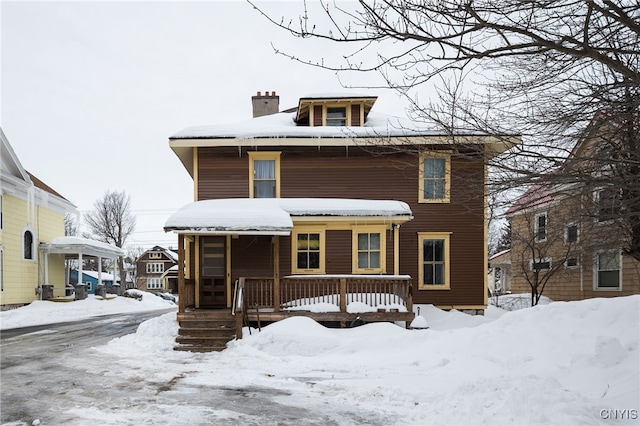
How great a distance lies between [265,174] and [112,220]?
1494 inches

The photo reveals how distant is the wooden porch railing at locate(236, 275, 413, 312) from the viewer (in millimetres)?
11992

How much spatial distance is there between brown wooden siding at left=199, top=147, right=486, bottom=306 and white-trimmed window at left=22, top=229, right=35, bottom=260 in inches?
539

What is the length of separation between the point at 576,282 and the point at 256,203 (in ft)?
46.8

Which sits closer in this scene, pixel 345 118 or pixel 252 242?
pixel 252 242

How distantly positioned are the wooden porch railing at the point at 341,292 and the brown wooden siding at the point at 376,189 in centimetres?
241

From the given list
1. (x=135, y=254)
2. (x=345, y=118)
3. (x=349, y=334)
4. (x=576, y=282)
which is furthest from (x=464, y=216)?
(x=135, y=254)

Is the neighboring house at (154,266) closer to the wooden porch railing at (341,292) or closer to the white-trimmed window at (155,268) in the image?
the white-trimmed window at (155,268)

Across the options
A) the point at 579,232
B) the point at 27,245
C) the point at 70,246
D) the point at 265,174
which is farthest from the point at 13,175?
the point at 579,232

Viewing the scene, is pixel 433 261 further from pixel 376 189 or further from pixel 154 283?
pixel 154 283

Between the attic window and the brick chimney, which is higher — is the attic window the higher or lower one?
the lower one

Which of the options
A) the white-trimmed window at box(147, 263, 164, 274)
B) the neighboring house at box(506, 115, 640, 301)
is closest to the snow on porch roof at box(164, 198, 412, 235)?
the neighboring house at box(506, 115, 640, 301)

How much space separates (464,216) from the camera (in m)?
15.1

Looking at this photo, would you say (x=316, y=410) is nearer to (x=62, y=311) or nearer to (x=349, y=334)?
(x=349, y=334)
